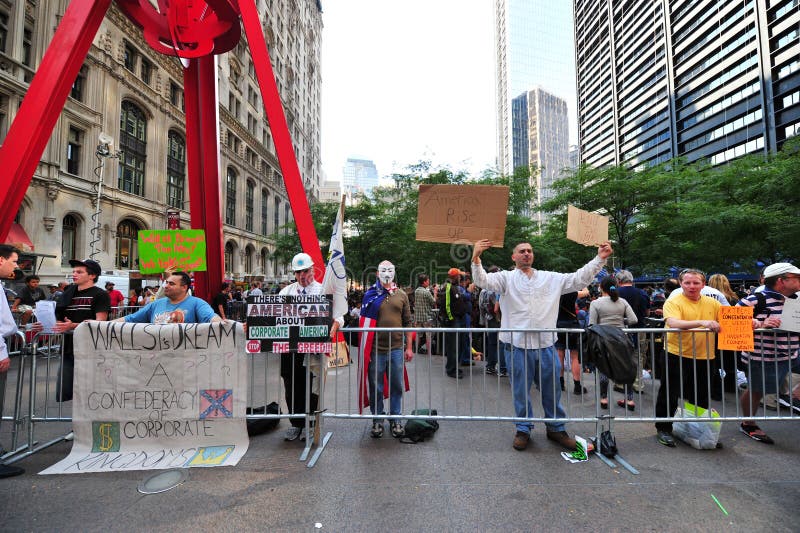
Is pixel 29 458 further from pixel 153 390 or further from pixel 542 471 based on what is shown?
pixel 542 471

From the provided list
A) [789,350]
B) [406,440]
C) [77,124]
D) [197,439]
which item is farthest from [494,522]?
[77,124]

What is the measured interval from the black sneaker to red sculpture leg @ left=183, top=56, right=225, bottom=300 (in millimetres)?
8561

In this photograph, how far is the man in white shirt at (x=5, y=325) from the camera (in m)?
3.51

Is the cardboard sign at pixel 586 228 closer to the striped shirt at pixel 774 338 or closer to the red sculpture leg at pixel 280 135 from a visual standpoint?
the striped shirt at pixel 774 338

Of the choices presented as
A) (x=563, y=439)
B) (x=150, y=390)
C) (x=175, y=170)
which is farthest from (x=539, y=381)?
(x=175, y=170)

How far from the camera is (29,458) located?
3.88 metres

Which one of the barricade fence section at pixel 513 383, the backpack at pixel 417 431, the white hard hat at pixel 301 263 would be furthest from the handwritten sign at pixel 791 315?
the white hard hat at pixel 301 263

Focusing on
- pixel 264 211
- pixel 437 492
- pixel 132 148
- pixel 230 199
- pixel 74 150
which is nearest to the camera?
pixel 437 492

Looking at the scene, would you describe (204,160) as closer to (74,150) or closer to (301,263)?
(301,263)

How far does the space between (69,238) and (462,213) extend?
29.2 metres

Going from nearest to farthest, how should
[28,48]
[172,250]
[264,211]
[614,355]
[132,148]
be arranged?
[614,355]
[172,250]
[28,48]
[132,148]
[264,211]

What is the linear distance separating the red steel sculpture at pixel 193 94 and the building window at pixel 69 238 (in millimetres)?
21516

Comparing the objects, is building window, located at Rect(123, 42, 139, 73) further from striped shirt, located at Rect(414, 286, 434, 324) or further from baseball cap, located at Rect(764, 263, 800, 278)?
baseball cap, located at Rect(764, 263, 800, 278)

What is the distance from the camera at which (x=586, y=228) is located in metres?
4.44
